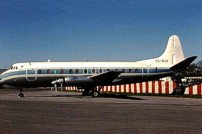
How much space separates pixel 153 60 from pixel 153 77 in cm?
231

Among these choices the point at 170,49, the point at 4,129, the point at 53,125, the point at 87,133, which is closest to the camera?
the point at 87,133

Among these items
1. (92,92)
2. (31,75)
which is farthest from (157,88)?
(31,75)

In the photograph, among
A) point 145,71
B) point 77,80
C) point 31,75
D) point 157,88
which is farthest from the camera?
point 157,88

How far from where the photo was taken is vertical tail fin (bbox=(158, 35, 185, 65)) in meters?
39.8

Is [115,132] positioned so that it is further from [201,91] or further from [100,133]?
[201,91]

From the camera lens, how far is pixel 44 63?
116 feet

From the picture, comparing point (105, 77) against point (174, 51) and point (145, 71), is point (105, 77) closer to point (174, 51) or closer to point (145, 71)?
point (145, 71)

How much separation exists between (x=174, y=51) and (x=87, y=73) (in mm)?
11973

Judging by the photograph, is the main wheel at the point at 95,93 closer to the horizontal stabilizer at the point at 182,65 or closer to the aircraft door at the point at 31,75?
the aircraft door at the point at 31,75

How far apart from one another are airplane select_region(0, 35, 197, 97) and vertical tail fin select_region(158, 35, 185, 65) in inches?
44.4

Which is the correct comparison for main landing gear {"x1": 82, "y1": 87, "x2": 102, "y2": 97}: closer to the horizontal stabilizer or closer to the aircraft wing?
the aircraft wing

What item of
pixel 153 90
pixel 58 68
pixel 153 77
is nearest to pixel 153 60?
pixel 153 77

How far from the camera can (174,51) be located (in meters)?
40.3

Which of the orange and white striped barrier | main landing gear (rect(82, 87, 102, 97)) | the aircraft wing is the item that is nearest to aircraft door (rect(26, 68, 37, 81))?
the aircraft wing
